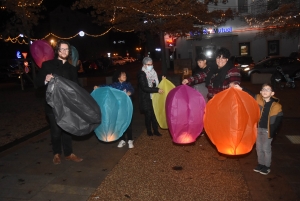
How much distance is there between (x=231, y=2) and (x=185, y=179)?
73.2 ft

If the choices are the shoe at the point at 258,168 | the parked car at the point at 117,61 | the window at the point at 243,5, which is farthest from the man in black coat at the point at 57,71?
the parked car at the point at 117,61

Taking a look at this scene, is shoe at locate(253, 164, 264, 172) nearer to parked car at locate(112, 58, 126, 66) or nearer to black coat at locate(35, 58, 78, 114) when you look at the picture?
black coat at locate(35, 58, 78, 114)

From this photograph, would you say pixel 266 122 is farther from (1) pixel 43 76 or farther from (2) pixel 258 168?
(1) pixel 43 76

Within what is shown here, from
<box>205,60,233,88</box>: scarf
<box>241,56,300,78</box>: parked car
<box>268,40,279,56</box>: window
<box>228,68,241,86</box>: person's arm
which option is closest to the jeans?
<box>228,68,241,86</box>: person's arm

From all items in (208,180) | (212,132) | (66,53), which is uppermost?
(66,53)

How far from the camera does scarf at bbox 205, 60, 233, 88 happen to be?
190 inches

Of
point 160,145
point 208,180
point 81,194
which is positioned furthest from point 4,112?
point 208,180

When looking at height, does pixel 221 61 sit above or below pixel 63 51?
below

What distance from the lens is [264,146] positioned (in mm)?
4449

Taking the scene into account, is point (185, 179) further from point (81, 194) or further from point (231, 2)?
point (231, 2)

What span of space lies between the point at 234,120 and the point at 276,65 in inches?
589

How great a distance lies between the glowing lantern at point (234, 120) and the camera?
4121mm

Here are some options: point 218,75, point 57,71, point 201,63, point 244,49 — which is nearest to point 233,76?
point 218,75

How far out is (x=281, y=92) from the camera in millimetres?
12484
